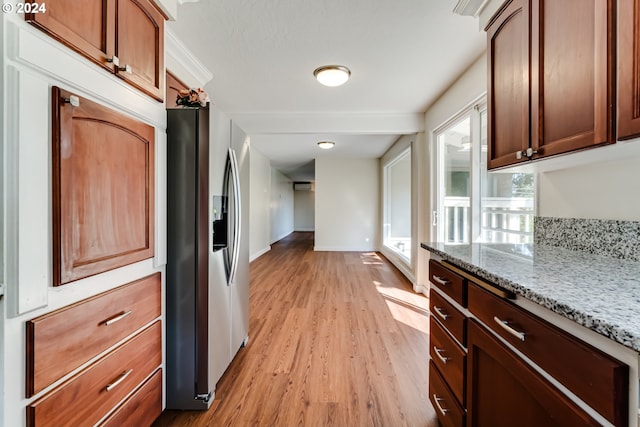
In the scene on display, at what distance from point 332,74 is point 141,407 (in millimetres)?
2679

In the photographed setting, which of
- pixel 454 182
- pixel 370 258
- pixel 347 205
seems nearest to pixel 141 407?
pixel 454 182

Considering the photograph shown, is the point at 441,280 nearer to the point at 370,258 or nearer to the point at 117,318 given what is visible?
the point at 117,318

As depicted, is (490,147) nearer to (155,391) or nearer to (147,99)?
(147,99)

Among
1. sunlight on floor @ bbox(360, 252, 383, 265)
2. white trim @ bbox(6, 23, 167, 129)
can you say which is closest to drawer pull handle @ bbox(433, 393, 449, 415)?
white trim @ bbox(6, 23, 167, 129)

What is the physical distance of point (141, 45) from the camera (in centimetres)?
136

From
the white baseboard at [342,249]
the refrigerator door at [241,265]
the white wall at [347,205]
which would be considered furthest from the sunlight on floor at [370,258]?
the refrigerator door at [241,265]

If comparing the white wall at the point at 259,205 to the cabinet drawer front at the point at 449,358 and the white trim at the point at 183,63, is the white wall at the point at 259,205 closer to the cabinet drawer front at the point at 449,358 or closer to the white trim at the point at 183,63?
the white trim at the point at 183,63

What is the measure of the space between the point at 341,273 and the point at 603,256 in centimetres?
390

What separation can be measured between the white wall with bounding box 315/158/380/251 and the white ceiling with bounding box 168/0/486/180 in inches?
138

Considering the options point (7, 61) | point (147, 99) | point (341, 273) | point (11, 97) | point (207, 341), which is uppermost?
point (147, 99)

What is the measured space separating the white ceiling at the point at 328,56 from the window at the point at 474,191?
0.52 meters

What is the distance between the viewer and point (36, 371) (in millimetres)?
842

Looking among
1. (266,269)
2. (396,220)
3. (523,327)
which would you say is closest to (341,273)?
(266,269)

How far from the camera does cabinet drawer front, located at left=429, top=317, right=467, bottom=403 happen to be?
1172 millimetres
